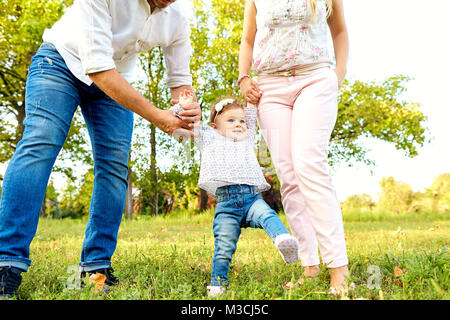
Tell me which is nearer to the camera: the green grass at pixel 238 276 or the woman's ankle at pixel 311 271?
the green grass at pixel 238 276

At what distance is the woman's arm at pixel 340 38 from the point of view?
2805 millimetres

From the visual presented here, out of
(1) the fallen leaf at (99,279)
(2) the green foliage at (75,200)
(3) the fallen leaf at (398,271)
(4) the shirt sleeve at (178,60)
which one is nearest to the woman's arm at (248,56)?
(4) the shirt sleeve at (178,60)

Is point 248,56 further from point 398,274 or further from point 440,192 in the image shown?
point 440,192

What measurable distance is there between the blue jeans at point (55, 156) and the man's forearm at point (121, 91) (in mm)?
339

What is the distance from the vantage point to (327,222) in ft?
7.80

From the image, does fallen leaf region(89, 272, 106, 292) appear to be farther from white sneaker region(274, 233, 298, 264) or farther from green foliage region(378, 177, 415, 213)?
green foliage region(378, 177, 415, 213)

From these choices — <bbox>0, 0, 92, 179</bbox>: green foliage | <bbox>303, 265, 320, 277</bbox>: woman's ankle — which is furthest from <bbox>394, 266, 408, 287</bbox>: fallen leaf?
<bbox>0, 0, 92, 179</bbox>: green foliage

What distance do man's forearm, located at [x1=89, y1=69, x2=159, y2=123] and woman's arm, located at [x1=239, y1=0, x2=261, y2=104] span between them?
2.54 feet

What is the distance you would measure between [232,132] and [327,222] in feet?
3.03

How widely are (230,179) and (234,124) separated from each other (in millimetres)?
422

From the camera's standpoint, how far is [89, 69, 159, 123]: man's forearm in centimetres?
227

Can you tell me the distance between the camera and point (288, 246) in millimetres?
2275

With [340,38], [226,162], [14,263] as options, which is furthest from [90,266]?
[340,38]

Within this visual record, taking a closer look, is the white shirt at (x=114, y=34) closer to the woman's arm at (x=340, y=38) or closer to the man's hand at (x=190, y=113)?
the man's hand at (x=190, y=113)
